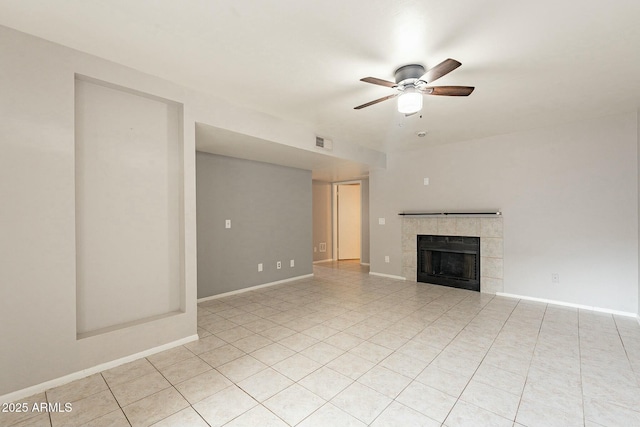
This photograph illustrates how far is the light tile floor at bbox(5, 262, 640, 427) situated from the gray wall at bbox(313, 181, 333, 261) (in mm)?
3813

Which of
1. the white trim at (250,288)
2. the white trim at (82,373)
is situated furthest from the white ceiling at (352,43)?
the white trim at (250,288)

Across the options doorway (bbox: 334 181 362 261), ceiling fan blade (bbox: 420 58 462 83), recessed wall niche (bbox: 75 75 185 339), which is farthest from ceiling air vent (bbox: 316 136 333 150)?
doorway (bbox: 334 181 362 261)

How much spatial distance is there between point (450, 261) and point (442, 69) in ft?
12.3

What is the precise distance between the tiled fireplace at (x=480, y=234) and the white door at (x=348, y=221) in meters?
2.64

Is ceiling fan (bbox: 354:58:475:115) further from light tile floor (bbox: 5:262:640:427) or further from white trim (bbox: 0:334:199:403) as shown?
white trim (bbox: 0:334:199:403)

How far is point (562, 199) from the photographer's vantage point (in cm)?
390

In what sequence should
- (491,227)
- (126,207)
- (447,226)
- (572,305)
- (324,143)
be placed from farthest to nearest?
(447,226) → (491,227) → (324,143) → (572,305) → (126,207)

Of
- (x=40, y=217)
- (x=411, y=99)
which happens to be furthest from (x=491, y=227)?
(x=40, y=217)

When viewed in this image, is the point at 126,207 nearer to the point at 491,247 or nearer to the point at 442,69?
the point at 442,69

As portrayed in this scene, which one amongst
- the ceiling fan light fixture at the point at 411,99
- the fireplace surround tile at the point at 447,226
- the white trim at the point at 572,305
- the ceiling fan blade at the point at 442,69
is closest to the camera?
the ceiling fan blade at the point at 442,69

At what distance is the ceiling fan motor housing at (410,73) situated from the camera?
234 centimetres

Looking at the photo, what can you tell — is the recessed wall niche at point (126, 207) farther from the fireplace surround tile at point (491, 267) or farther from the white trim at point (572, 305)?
the white trim at point (572, 305)

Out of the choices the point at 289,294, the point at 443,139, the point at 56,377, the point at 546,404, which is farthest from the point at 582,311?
the point at 56,377

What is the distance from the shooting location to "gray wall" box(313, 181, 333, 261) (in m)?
7.35
